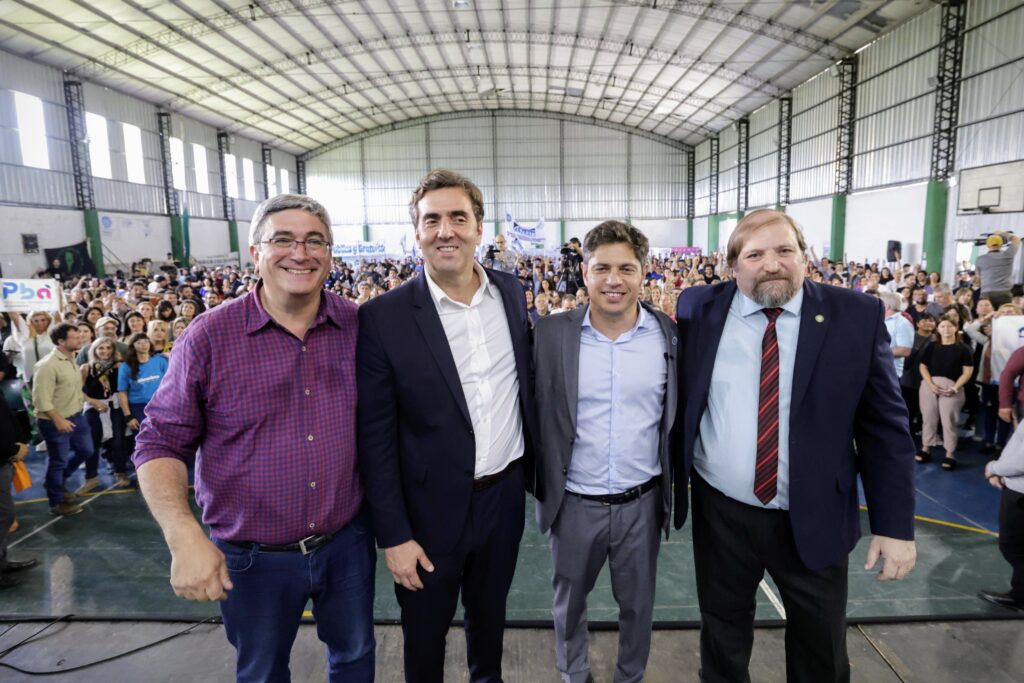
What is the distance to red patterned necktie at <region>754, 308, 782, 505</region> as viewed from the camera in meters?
2.00

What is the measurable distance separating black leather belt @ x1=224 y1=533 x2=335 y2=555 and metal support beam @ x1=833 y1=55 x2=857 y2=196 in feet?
69.1

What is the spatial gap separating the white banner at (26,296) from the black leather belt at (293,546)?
20.9ft

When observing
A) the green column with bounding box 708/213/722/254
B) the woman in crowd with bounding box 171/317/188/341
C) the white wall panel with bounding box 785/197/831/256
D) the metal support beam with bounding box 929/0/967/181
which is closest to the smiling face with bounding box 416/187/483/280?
the woman in crowd with bounding box 171/317/188/341

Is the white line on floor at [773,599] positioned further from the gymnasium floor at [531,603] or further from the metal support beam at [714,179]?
the metal support beam at [714,179]

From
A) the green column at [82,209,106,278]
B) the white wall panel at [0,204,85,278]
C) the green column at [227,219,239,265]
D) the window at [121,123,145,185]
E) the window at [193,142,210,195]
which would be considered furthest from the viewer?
the green column at [227,219,239,265]

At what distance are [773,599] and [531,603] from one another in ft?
4.62

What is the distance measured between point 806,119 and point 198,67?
21524 millimetres

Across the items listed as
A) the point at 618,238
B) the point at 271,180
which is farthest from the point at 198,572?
the point at 271,180

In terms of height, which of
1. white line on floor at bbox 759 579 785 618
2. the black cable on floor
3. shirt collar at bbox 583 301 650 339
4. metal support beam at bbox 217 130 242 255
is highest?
metal support beam at bbox 217 130 242 255

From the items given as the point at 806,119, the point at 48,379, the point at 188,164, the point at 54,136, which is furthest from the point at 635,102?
the point at 48,379

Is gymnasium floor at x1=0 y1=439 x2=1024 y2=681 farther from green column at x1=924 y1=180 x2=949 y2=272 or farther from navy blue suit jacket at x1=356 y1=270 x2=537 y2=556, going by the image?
green column at x1=924 y1=180 x2=949 y2=272

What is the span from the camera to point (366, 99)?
2567 cm

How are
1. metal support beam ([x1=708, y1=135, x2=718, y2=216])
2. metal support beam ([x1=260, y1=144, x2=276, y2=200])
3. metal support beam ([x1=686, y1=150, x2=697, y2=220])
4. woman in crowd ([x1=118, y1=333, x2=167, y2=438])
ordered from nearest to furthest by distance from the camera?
woman in crowd ([x1=118, y1=333, x2=167, y2=438]), metal support beam ([x1=708, y1=135, x2=718, y2=216]), metal support beam ([x1=260, y1=144, x2=276, y2=200]), metal support beam ([x1=686, y1=150, x2=697, y2=220])

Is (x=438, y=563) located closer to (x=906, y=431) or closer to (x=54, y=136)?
(x=906, y=431)
